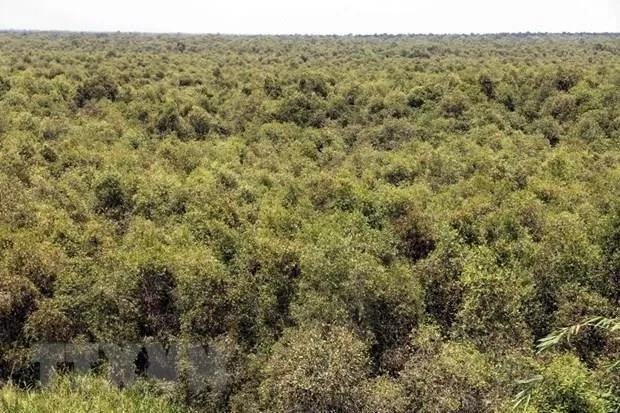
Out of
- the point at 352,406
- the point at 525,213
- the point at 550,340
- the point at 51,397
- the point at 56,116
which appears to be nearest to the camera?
the point at 550,340

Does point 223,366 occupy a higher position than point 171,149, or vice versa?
point 171,149

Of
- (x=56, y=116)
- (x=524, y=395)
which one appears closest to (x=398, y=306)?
(x=524, y=395)

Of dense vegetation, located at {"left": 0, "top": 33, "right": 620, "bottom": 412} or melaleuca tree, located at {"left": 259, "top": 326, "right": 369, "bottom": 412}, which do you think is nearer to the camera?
melaleuca tree, located at {"left": 259, "top": 326, "right": 369, "bottom": 412}

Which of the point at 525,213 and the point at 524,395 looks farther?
the point at 525,213

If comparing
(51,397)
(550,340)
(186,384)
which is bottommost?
(186,384)

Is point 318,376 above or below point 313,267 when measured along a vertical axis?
below

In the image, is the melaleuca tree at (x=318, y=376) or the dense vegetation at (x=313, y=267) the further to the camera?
the dense vegetation at (x=313, y=267)

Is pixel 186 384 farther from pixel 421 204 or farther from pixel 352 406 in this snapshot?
pixel 421 204

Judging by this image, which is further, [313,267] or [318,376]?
[313,267]

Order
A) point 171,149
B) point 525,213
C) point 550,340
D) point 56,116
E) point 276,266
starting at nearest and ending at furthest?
point 550,340, point 276,266, point 525,213, point 171,149, point 56,116
